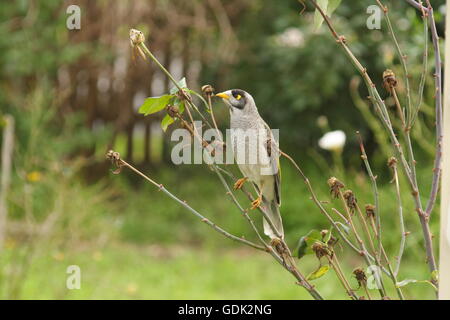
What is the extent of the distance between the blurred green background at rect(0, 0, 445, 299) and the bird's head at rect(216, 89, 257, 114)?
1492 mm

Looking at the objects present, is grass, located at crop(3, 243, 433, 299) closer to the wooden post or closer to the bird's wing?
the bird's wing

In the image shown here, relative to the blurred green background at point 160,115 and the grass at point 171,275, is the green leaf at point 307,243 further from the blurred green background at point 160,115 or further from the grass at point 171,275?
the blurred green background at point 160,115

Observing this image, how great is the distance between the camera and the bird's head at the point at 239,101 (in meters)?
0.61

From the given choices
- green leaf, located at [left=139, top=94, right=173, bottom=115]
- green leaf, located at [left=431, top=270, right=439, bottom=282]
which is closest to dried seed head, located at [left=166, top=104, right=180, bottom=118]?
green leaf, located at [left=139, top=94, right=173, bottom=115]

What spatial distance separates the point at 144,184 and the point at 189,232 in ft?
1.10

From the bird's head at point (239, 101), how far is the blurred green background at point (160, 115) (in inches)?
58.8

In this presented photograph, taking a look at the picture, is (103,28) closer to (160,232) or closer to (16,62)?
(16,62)

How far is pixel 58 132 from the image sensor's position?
114 inches

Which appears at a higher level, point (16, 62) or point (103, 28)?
point (103, 28)

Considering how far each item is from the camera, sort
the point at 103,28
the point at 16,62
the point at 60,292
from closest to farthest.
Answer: the point at 60,292
the point at 16,62
the point at 103,28

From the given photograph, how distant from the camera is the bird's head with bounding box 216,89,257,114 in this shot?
2.00ft

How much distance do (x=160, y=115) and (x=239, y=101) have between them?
94.5 inches

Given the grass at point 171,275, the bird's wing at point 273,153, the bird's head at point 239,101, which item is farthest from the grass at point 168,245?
the bird's head at point 239,101
